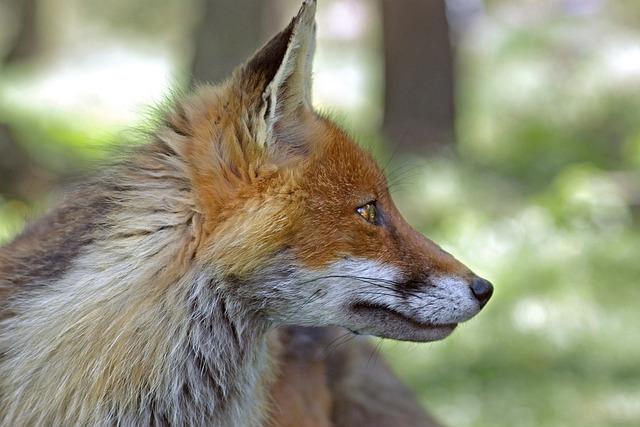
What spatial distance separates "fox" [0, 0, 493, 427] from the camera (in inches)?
120

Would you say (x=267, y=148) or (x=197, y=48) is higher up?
(x=197, y=48)

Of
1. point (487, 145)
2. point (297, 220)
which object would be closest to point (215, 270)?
point (297, 220)

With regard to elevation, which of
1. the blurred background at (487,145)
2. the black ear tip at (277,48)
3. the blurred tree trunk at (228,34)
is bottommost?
the blurred background at (487,145)

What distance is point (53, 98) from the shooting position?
15125 millimetres

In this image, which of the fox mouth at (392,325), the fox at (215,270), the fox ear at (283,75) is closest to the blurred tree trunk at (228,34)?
the fox at (215,270)

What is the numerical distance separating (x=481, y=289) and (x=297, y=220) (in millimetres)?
787

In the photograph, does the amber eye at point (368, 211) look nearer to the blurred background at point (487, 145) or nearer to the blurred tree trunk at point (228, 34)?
the blurred background at point (487, 145)

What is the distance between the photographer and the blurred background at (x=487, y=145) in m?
6.48

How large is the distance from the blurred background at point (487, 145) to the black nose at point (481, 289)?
89 cm

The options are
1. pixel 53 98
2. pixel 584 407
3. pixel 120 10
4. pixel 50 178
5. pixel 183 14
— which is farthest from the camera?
pixel 120 10

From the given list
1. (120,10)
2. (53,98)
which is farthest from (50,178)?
(120,10)

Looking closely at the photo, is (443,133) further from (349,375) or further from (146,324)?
(146,324)

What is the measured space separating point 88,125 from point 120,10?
86.3 feet

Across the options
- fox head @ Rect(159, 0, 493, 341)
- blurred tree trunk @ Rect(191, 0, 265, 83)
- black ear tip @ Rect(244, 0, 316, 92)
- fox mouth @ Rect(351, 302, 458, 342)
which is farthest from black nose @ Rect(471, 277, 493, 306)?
blurred tree trunk @ Rect(191, 0, 265, 83)
